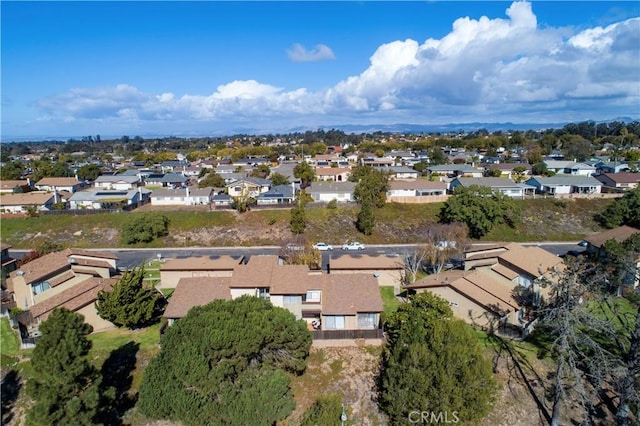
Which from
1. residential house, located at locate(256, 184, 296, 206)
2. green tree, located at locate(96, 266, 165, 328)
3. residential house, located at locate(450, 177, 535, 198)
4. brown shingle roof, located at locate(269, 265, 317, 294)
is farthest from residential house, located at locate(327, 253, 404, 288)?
residential house, located at locate(450, 177, 535, 198)

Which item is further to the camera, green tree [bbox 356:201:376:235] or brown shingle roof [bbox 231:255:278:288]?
green tree [bbox 356:201:376:235]

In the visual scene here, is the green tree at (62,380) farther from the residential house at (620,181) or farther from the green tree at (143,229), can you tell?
the residential house at (620,181)

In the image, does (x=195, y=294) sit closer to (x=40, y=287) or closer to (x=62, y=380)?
(x=62, y=380)

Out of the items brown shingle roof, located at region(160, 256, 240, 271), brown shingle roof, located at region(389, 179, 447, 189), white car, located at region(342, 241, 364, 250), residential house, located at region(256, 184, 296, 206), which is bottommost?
white car, located at region(342, 241, 364, 250)

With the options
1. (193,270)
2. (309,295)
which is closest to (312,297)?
(309,295)

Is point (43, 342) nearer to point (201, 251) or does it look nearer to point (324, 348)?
point (324, 348)

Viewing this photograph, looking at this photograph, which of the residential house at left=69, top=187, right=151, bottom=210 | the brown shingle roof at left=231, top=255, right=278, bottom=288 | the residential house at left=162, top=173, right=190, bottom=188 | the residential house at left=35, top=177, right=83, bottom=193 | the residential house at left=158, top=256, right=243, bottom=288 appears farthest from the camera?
the residential house at left=162, top=173, right=190, bottom=188

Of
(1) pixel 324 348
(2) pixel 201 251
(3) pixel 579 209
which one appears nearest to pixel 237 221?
(2) pixel 201 251

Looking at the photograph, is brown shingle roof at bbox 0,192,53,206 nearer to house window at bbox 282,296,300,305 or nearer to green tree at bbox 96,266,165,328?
green tree at bbox 96,266,165,328
